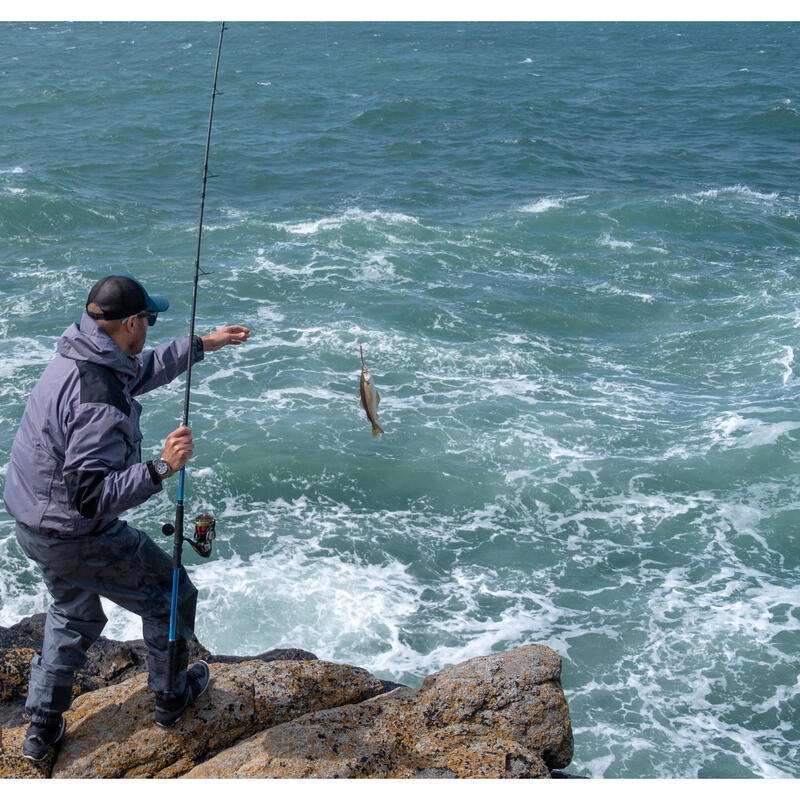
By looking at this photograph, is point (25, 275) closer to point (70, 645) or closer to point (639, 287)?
point (639, 287)

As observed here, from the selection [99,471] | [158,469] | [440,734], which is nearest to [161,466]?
[158,469]

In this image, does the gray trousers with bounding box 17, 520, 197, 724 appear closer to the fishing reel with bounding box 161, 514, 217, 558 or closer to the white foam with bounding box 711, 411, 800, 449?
the fishing reel with bounding box 161, 514, 217, 558

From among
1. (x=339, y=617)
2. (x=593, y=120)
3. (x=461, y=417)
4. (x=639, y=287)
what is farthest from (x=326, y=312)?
(x=593, y=120)

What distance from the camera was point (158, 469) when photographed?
4.01m

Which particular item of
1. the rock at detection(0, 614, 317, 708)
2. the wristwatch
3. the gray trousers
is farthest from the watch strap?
the rock at detection(0, 614, 317, 708)

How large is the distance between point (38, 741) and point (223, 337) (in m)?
2.24

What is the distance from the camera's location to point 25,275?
810 inches

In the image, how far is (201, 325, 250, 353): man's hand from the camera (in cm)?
506

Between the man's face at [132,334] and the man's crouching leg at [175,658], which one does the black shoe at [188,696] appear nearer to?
the man's crouching leg at [175,658]

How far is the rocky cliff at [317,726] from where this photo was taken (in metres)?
4.80

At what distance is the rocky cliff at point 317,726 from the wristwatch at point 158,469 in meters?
1.68

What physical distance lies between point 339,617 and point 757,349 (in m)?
10.6

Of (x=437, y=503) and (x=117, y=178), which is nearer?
(x=437, y=503)

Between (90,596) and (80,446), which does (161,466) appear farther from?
(90,596)
